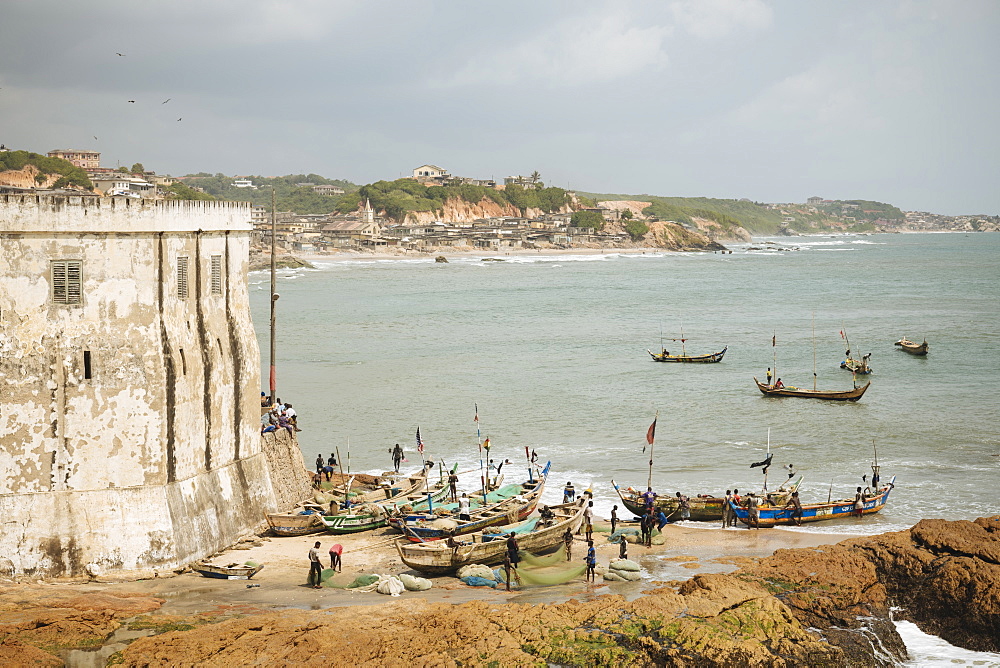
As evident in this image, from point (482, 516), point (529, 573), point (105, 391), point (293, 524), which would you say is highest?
point (105, 391)

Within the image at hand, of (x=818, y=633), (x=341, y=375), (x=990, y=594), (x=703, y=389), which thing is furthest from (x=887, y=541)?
(x=341, y=375)

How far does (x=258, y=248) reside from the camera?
5463 inches

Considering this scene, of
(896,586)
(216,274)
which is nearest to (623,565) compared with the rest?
(896,586)

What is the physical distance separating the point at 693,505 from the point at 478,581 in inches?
313

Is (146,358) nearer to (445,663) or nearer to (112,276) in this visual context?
(112,276)

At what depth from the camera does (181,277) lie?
1964cm

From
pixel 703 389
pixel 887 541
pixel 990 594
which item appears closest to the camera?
pixel 990 594

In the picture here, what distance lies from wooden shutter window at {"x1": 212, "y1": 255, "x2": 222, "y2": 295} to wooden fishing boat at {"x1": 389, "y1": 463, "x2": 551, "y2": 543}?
6244mm

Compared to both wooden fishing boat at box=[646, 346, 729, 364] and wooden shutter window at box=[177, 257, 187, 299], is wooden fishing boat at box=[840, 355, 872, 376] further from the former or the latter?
wooden shutter window at box=[177, 257, 187, 299]

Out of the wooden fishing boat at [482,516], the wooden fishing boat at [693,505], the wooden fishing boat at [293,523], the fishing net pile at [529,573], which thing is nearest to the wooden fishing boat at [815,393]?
the wooden fishing boat at [693,505]

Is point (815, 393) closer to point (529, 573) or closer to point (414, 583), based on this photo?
point (529, 573)

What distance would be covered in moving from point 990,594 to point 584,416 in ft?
73.6

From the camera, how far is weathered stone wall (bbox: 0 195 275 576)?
17797 millimetres

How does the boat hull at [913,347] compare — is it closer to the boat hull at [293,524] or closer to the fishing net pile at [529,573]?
the fishing net pile at [529,573]
